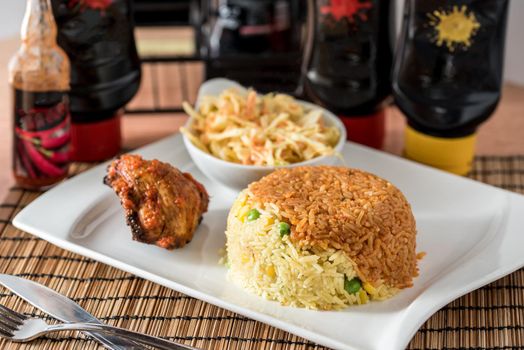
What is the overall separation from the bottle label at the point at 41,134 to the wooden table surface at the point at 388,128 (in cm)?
21

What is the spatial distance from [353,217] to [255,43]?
119 cm

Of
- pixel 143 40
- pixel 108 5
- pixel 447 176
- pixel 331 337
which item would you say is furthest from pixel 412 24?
pixel 143 40

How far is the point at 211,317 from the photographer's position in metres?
1.86

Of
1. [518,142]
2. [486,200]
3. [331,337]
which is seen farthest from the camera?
[518,142]

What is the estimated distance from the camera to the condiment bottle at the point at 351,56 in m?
2.48

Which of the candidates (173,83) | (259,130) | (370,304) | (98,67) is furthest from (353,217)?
(173,83)

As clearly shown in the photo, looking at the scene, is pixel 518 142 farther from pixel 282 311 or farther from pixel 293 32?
pixel 282 311

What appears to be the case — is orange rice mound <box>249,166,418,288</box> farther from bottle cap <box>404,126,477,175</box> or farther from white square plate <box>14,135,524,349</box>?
bottle cap <box>404,126,477,175</box>

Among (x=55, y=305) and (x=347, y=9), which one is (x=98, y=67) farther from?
(x=55, y=305)

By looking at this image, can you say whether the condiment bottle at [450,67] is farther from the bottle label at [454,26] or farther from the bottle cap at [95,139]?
the bottle cap at [95,139]

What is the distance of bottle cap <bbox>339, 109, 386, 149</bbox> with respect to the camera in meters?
2.67

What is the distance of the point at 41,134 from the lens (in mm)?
2303

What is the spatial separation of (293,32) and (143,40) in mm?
670

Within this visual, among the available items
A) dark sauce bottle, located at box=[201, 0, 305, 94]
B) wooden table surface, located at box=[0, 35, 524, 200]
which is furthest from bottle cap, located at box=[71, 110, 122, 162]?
dark sauce bottle, located at box=[201, 0, 305, 94]
